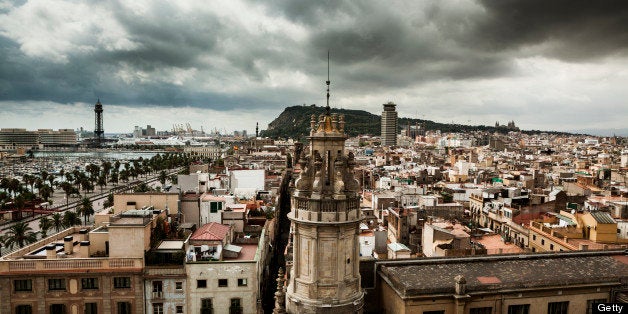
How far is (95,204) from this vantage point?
315ft

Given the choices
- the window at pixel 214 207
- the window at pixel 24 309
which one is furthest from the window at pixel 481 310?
the window at pixel 214 207

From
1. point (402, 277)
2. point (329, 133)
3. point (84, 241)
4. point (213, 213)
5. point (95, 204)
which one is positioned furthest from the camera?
point (95, 204)

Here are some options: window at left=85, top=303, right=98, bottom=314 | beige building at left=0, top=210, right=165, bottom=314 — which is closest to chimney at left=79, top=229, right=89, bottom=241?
beige building at left=0, top=210, right=165, bottom=314

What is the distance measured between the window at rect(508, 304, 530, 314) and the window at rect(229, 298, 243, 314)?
21.0 m

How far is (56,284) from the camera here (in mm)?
32719

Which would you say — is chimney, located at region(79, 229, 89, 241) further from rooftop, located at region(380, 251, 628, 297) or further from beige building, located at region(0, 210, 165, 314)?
rooftop, located at region(380, 251, 628, 297)

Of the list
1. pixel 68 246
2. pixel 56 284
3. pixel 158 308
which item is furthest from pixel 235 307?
pixel 68 246

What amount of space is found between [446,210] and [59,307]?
168ft

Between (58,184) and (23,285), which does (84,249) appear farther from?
(58,184)

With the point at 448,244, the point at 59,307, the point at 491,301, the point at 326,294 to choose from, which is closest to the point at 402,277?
the point at 491,301

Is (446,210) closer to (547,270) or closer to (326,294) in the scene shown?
(547,270)

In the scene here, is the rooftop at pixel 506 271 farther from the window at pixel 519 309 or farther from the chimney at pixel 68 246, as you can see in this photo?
the chimney at pixel 68 246

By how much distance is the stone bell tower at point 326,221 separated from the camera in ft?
53.8

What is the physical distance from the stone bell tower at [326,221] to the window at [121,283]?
71.0 feet
